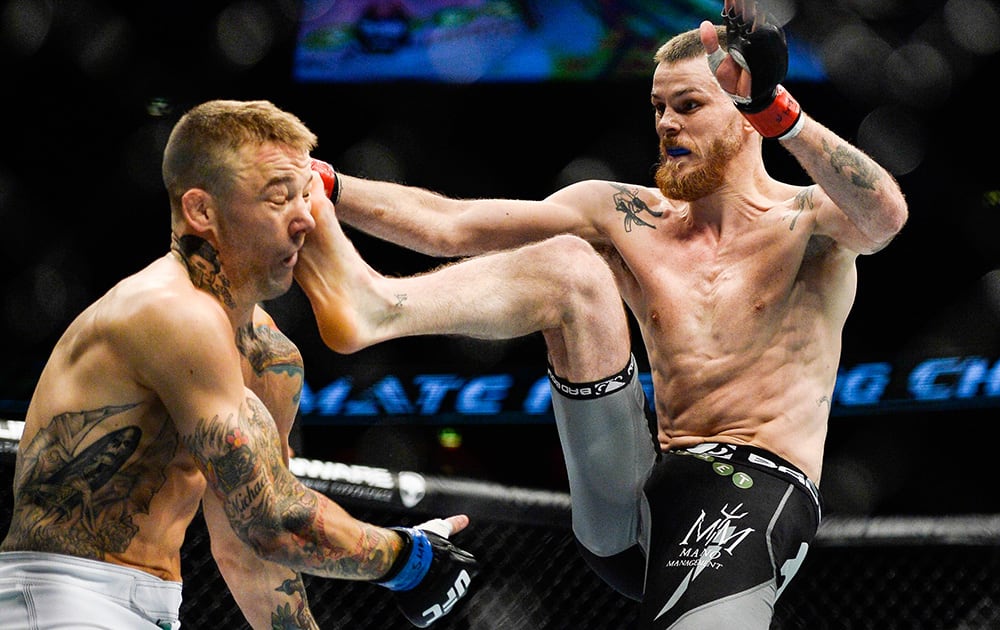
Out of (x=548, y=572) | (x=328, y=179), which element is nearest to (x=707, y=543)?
(x=328, y=179)

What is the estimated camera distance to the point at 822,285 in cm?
211

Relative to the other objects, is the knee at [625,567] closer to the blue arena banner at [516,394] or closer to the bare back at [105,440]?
the bare back at [105,440]

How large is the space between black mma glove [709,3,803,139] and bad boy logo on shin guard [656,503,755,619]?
0.66 m

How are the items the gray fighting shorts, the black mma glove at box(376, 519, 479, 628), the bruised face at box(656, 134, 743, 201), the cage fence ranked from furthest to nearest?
the cage fence, the bruised face at box(656, 134, 743, 201), the black mma glove at box(376, 519, 479, 628), the gray fighting shorts

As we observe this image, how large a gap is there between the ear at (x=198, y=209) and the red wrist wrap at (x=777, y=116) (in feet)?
3.01

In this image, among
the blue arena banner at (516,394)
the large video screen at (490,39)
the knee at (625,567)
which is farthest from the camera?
the large video screen at (490,39)

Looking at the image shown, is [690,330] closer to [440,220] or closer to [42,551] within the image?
[440,220]

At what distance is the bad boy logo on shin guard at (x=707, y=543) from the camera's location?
1877 millimetres

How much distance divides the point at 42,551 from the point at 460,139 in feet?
9.99

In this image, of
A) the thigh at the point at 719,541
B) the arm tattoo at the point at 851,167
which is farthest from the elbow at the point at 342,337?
the arm tattoo at the point at 851,167

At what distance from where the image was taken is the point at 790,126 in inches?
76.3

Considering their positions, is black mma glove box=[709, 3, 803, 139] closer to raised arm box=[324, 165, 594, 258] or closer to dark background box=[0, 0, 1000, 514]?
raised arm box=[324, 165, 594, 258]

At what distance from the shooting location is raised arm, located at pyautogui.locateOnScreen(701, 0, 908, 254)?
73.7 inches

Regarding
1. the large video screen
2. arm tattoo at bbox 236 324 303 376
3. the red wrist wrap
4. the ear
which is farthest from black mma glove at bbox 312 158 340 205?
the large video screen
